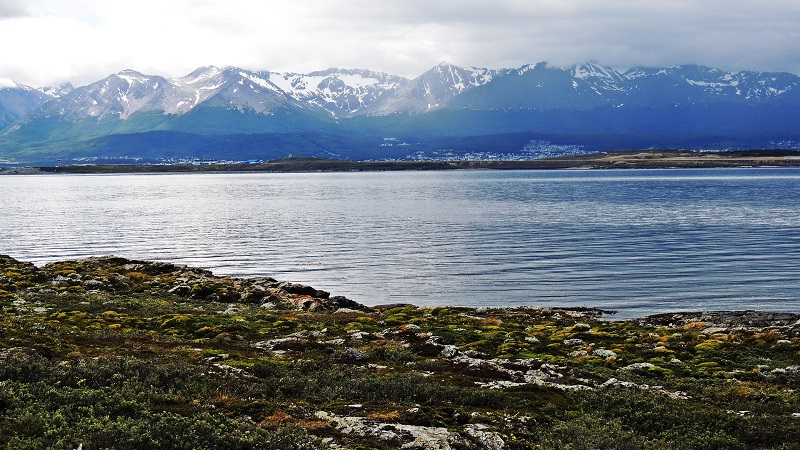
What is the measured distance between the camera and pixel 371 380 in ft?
72.3

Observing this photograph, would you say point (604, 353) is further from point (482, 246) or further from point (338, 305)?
point (482, 246)

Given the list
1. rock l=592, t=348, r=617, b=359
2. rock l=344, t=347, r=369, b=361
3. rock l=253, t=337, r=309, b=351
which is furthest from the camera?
rock l=592, t=348, r=617, b=359

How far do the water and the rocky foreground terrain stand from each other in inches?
722

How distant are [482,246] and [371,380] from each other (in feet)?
223

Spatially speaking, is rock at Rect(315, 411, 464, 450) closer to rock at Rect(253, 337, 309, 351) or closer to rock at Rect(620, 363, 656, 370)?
rock at Rect(253, 337, 309, 351)

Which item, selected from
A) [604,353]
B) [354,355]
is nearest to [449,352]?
[354,355]

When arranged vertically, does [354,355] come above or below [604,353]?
above

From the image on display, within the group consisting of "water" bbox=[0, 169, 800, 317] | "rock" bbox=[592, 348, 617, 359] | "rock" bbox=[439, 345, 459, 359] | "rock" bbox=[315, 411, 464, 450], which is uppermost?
"rock" bbox=[315, 411, 464, 450]

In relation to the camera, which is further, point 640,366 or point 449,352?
point 449,352

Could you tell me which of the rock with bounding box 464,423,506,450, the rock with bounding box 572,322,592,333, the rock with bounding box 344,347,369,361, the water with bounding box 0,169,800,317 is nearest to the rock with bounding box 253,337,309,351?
the rock with bounding box 344,347,369,361

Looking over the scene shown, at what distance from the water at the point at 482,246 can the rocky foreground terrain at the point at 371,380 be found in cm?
1835

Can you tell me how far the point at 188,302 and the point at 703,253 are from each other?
198 feet

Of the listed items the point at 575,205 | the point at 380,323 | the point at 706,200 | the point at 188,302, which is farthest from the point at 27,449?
the point at 706,200

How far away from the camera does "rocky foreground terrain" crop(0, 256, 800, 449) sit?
55.4 ft
